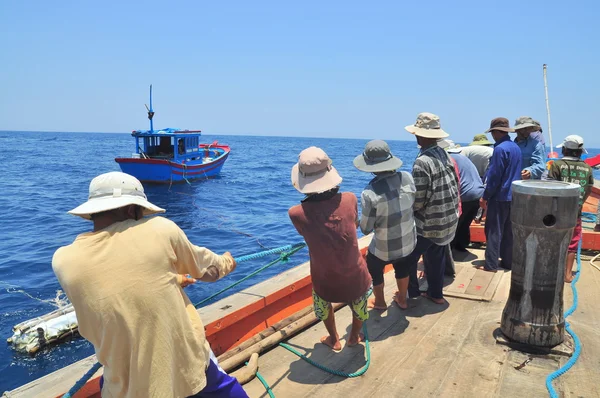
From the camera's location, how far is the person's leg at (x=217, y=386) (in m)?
2.34

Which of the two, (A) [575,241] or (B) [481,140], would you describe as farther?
(B) [481,140]

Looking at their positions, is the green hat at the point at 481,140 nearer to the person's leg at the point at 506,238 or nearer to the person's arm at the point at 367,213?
the person's leg at the point at 506,238

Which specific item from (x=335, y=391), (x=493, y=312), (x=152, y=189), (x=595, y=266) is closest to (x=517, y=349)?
(x=493, y=312)

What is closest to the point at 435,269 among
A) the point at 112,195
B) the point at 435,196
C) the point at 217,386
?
the point at 435,196

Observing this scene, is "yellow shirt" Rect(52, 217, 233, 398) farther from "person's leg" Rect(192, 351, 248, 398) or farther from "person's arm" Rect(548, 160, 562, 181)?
"person's arm" Rect(548, 160, 562, 181)

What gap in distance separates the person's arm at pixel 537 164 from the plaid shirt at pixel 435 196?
1.89 m

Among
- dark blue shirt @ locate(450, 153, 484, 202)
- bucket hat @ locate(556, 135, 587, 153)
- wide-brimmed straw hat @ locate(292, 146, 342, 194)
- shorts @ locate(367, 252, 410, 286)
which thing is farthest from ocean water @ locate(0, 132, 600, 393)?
bucket hat @ locate(556, 135, 587, 153)

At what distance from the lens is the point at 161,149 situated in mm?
29078

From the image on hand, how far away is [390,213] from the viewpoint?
381 centimetres

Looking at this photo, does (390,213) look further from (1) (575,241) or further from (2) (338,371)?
(1) (575,241)

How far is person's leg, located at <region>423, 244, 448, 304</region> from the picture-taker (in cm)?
441

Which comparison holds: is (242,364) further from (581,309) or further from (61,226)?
(61,226)

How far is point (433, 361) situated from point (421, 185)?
5.03 feet

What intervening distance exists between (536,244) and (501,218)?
1878 millimetres
